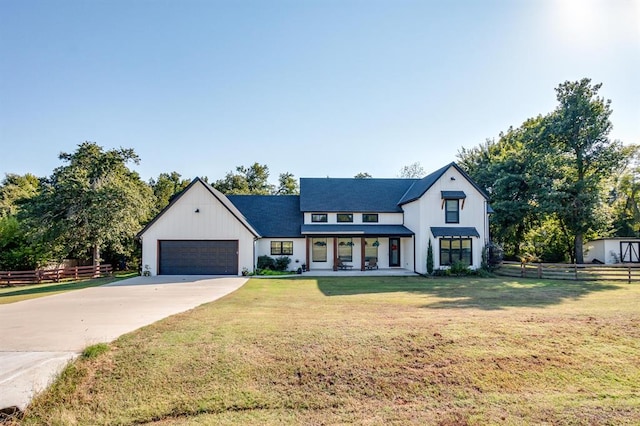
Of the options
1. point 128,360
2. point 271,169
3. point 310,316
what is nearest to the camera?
point 128,360

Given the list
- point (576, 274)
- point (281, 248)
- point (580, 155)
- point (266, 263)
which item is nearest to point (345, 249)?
point (281, 248)

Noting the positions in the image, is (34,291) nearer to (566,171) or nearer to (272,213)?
(272,213)

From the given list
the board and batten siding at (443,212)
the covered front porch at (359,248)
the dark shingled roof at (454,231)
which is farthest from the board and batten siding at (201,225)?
the dark shingled roof at (454,231)

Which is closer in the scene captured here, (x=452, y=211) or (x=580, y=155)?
(x=452, y=211)

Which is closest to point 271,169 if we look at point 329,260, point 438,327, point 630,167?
point 329,260

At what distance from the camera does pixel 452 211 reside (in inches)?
971

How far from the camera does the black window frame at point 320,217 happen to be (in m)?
27.3

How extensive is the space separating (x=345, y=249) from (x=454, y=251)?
782cm

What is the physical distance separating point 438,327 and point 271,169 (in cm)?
5073

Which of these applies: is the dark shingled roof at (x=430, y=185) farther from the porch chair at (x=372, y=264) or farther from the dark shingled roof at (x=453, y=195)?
the porch chair at (x=372, y=264)

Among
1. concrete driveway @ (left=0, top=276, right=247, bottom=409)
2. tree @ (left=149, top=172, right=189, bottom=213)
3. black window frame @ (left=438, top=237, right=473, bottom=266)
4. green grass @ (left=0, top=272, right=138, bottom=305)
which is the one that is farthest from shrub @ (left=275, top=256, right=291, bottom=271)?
tree @ (left=149, top=172, right=189, bottom=213)

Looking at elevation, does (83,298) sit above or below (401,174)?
below

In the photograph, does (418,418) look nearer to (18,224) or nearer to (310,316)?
(310,316)

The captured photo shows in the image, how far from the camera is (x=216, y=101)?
20.2 meters
